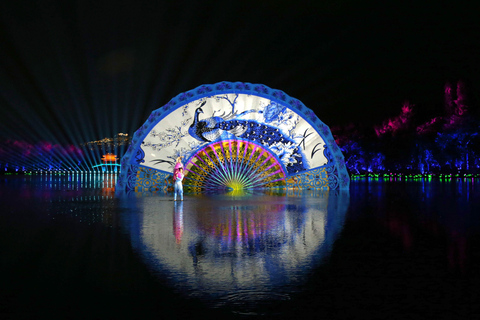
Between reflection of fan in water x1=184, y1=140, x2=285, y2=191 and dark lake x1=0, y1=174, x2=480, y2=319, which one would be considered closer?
dark lake x1=0, y1=174, x2=480, y2=319

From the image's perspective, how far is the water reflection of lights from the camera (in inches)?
235

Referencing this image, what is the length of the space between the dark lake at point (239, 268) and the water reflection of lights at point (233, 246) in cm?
2

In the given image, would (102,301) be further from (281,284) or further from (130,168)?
(130,168)

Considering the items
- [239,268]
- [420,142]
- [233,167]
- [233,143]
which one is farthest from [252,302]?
[420,142]

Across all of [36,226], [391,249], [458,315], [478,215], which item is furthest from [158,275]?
[478,215]

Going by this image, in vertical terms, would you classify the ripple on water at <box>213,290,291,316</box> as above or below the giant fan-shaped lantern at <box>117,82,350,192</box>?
below

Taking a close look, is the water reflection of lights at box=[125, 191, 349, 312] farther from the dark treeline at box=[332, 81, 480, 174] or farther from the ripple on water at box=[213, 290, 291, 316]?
the dark treeline at box=[332, 81, 480, 174]

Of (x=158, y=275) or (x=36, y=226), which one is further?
(x=36, y=226)

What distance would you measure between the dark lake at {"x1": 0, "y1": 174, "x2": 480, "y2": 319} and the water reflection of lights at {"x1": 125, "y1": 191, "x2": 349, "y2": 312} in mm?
22

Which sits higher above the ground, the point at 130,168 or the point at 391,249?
the point at 130,168

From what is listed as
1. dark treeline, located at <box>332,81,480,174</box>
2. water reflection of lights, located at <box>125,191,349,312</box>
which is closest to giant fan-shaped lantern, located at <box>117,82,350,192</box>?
water reflection of lights, located at <box>125,191,349,312</box>

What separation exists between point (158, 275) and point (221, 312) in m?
1.70

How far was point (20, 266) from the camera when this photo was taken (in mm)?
6930

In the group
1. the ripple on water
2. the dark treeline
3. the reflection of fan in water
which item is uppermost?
the dark treeline
